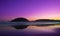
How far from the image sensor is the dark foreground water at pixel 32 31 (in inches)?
106

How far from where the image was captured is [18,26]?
2.72 m

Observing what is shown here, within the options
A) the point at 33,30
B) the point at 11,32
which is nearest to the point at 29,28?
the point at 33,30

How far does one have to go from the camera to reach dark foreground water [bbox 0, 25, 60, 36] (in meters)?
2.71

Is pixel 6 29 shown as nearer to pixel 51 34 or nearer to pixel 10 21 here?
pixel 10 21

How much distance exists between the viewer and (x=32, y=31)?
8.95ft

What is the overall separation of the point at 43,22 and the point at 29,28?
206mm

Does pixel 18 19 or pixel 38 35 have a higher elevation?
pixel 18 19

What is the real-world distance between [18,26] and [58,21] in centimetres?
55

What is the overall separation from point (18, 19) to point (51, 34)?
0.50 m

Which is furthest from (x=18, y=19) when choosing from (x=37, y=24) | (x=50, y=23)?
(x=50, y=23)

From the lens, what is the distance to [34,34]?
9.03ft

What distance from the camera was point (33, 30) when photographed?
8.91ft

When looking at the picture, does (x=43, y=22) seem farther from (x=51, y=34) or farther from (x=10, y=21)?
(x=10, y=21)

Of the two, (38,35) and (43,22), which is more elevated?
(43,22)
